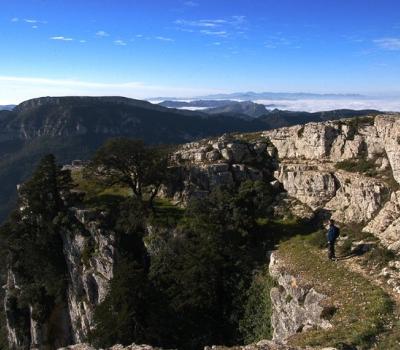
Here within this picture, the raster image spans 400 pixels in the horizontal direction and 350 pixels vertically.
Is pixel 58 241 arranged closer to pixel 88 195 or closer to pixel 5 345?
pixel 88 195

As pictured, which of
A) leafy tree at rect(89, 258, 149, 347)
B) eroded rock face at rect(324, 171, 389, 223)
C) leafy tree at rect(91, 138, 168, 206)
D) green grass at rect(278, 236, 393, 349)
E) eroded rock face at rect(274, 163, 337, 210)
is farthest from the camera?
leafy tree at rect(91, 138, 168, 206)

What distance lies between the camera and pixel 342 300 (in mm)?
26641

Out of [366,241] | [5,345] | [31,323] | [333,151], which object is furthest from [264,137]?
[5,345]

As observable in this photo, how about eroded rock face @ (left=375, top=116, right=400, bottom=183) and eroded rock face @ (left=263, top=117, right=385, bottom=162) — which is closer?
eroded rock face @ (left=375, top=116, right=400, bottom=183)

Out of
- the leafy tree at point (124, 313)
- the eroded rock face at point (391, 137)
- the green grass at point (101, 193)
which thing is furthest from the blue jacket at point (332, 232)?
the green grass at point (101, 193)

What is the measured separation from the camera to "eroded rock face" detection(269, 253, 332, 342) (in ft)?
88.7

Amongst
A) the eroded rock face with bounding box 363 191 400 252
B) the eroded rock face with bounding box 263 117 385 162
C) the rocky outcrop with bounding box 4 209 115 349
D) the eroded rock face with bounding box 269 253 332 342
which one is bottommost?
the rocky outcrop with bounding box 4 209 115 349

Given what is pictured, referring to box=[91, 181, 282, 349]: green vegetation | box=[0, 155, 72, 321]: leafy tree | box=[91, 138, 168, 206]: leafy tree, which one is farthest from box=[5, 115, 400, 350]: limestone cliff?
box=[91, 181, 282, 349]: green vegetation

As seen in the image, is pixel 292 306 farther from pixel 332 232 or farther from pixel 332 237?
pixel 332 232

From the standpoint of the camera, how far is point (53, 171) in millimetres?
55094

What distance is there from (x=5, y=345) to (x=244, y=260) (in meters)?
51.2

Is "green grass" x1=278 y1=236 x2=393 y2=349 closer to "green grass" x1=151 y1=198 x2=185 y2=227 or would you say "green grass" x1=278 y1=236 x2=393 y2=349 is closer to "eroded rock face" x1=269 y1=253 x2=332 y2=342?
"eroded rock face" x1=269 y1=253 x2=332 y2=342

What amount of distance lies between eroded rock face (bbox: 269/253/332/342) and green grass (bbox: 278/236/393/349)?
0.60 meters

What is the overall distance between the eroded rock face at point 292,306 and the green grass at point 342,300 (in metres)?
0.60
